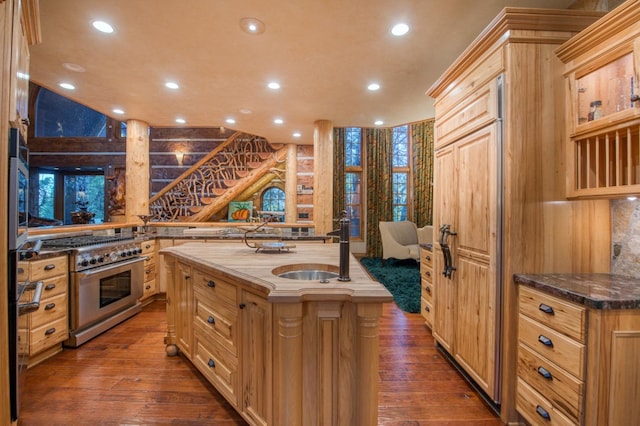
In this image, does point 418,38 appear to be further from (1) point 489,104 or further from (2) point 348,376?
(2) point 348,376

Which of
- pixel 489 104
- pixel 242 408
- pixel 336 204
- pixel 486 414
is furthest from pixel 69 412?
pixel 336 204

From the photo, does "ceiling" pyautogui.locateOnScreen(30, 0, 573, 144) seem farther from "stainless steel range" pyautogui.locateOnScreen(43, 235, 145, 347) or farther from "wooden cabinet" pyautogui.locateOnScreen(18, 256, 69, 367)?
"wooden cabinet" pyautogui.locateOnScreen(18, 256, 69, 367)

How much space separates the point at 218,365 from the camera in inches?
70.8

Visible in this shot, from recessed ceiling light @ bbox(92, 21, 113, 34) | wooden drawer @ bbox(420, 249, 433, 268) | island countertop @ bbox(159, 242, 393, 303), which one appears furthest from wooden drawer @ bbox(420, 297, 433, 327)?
recessed ceiling light @ bbox(92, 21, 113, 34)

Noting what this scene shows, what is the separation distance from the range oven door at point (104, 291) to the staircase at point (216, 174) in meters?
3.74

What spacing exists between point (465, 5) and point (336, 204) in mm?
5885

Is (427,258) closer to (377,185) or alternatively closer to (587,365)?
(587,365)

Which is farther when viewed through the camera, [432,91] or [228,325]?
[432,91]

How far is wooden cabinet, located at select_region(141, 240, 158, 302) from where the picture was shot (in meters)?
3.68

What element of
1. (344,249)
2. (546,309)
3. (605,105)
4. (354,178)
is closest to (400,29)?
(605,105)

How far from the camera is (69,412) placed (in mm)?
1775

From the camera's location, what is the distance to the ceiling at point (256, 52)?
2123 millimetres

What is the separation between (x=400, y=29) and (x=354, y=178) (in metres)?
5.79

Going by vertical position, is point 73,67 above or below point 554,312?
above
